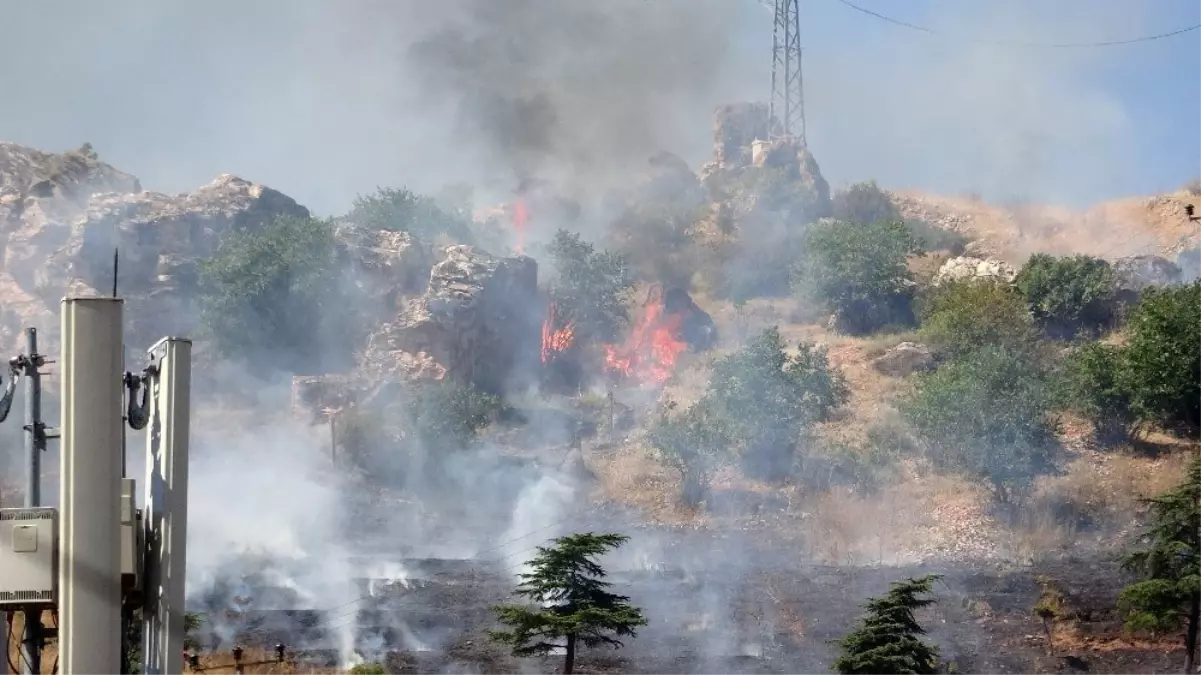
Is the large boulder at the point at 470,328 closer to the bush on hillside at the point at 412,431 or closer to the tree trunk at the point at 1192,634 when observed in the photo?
the bush on hillside at the point at 412,431

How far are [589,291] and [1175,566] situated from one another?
136ft

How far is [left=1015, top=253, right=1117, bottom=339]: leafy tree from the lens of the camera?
60438 mm

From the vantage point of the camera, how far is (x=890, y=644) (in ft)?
74.2

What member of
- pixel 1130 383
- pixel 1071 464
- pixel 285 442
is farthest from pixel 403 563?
pixel 1130 383

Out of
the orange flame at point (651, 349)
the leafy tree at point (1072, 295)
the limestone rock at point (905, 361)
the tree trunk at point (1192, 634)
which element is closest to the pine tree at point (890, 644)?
the tree trunk at point (1192, 634)

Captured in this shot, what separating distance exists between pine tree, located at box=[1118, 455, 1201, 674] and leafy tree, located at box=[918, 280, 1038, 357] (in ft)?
84.3

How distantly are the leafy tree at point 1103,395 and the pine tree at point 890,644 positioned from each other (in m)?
28.9

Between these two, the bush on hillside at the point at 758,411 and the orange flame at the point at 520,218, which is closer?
the bush on hillside at the point at 758,411

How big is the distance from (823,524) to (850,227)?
26454mm

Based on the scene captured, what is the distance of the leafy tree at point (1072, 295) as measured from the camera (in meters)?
60.4

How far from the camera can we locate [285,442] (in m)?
52.4

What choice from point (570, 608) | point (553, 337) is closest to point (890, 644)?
point (570, 608)

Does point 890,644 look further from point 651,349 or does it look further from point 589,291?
point 589,291

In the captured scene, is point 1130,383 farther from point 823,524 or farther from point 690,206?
point 690,206
